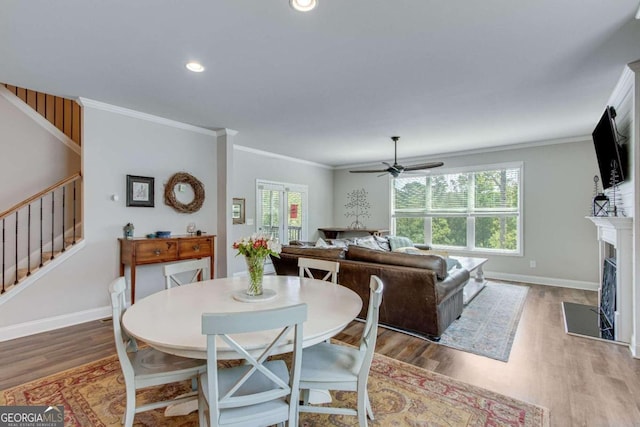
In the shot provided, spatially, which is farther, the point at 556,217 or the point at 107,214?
the point at 556,217

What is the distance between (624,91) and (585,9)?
5.93 feet

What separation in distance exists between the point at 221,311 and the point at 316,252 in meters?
2.16

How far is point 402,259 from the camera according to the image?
325 cm

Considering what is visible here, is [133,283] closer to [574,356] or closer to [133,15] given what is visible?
[133,15]

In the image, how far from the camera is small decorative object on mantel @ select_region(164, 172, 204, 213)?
4.26 meters

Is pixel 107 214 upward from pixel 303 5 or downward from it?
downward

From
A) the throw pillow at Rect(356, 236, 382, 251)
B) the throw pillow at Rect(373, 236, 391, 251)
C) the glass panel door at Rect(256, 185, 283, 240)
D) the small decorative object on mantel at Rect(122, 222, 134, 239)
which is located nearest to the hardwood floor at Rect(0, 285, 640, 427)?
the small decorative object on mantel at Rect(122, 222, 134, 239)

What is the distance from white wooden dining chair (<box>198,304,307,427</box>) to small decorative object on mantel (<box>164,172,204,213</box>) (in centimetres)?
331

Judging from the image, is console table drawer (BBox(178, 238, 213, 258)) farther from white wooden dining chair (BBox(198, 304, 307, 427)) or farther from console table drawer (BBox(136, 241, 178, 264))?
Result: white wooden dining chair (BBox(198, 304, 307, 427))

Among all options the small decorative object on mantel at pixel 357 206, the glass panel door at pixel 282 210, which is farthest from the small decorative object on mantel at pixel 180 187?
the small decorative object on mantel at pixel 357 206

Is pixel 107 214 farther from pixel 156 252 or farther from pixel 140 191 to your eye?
pixel 156 252

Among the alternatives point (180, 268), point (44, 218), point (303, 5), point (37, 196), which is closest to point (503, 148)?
point (303, 5)

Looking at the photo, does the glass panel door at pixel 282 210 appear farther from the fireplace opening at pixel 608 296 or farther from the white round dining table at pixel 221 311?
the fireplace opening at pixel 608 296

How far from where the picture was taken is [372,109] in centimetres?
378
